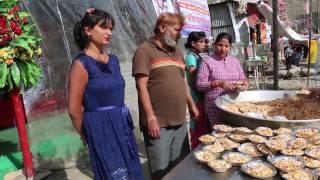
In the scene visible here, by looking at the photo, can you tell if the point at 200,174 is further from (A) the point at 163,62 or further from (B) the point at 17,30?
(B) the point at 17,30

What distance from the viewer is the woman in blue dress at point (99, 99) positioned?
235 centimetres

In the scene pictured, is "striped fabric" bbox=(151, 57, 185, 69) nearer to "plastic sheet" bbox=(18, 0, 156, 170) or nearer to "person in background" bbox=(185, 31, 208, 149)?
"person in background" bbox=(185, 31, 208, 149)

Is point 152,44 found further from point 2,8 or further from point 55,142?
point 55,142

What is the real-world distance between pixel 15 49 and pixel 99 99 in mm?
1487

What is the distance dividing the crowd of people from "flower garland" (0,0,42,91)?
4.06ft

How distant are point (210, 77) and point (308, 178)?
182 cm

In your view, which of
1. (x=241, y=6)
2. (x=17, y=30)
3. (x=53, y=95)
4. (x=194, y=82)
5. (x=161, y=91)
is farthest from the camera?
(x=241, y=6)

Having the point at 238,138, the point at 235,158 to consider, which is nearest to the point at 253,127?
the point at 238,138

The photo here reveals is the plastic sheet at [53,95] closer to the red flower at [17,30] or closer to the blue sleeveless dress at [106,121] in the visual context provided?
the red flower at [17,30]

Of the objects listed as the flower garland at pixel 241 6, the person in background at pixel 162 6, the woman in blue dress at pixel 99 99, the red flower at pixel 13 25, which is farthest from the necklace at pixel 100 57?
the flower garland at pixel 241 6

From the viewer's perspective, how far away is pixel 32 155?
4293 millimetres

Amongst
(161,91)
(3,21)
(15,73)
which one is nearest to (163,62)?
(161,91)

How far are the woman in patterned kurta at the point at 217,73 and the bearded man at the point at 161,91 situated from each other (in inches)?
16.6

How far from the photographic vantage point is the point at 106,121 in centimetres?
246
